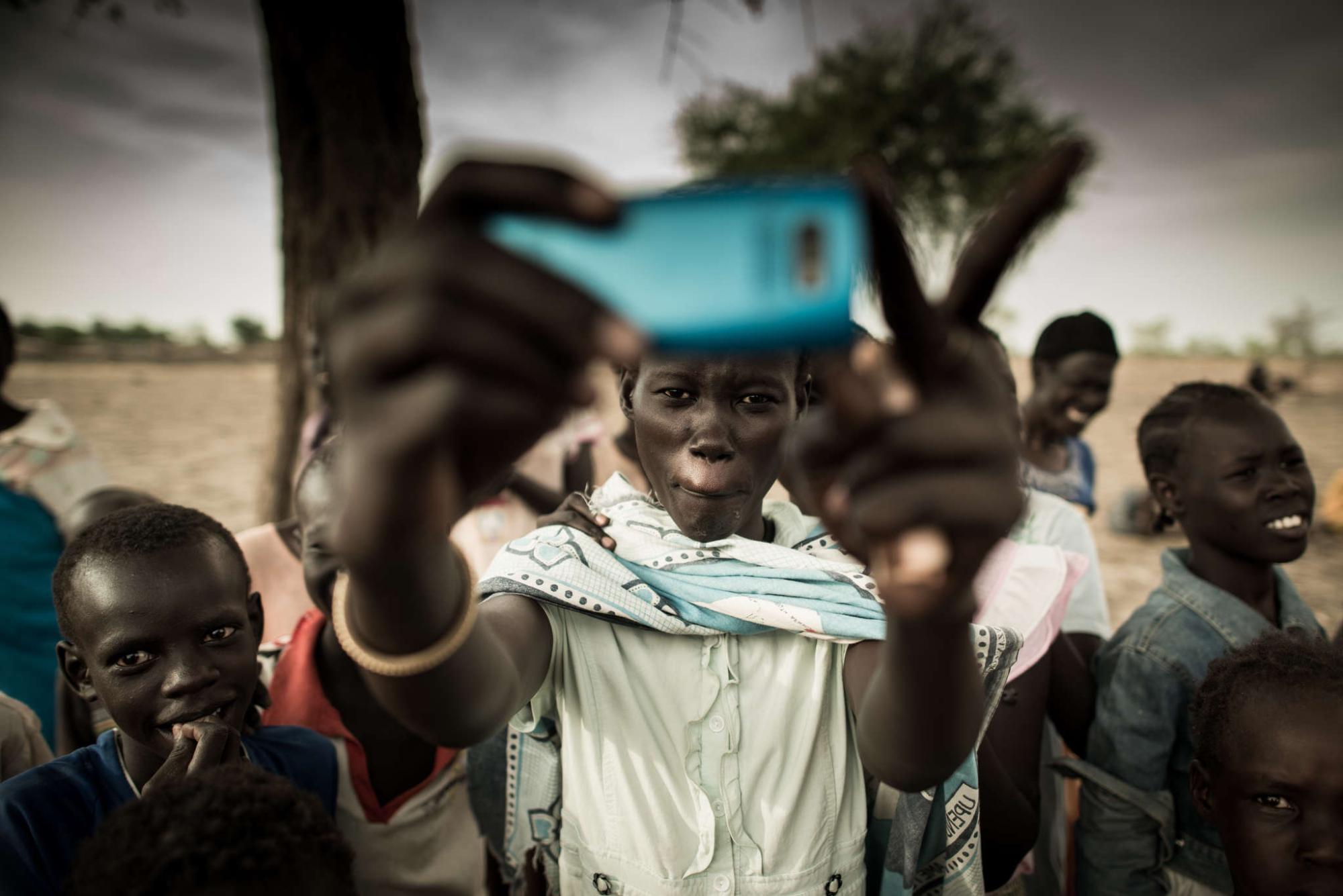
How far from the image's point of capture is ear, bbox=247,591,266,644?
1810mm

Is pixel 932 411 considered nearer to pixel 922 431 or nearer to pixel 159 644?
pixel 922 431

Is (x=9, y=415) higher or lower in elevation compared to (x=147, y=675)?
higher

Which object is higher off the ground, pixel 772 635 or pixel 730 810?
pixel 772 635

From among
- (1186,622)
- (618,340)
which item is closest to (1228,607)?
(1186,622)

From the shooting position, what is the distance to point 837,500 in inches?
29.2

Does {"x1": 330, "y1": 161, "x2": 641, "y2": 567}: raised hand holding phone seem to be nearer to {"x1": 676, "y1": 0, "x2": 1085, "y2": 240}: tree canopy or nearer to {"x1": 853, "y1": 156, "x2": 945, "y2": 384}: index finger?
{"x1": 853, "y1": 156, "x2": 945, "y2": 384}: index finger

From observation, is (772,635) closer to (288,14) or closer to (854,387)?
(854,387)

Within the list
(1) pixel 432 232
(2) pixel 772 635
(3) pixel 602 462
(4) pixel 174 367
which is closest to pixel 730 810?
(2) pixel 772 635

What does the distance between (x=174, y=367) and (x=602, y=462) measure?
21.3m

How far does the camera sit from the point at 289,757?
172 cm

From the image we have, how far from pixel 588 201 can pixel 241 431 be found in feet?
53.9

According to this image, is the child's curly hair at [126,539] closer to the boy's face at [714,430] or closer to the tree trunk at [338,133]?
the boy's face at [714,430]

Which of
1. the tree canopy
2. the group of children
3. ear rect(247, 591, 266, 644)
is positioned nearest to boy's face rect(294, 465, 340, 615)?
the group of children

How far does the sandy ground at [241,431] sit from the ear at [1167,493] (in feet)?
12.0
